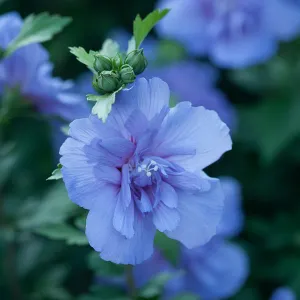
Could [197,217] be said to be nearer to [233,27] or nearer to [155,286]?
[155,286]

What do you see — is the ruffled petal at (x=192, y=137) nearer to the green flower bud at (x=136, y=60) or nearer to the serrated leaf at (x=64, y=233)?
the green flower bud at (x=136, y=60)

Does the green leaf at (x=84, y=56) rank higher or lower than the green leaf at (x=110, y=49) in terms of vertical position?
higher

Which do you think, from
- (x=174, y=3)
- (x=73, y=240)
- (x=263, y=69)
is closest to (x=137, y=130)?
(x=73, y=240)

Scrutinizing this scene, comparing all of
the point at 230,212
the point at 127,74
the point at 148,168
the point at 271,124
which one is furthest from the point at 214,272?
the point at 127,74

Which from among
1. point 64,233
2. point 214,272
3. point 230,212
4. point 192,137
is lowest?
point 214,272

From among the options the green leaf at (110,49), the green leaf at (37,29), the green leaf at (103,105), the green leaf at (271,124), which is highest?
the green leaf at (103,105)

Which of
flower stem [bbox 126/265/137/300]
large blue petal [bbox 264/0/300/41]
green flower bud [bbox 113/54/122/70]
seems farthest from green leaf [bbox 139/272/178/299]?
large blue petal [bbox 264/0/300/41]

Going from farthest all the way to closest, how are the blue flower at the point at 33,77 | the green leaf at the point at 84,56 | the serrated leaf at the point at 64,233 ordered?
the blue flower at the point at 33,77
the serrated leaf at the point at 64,233
the green leaf at the point at 84,56

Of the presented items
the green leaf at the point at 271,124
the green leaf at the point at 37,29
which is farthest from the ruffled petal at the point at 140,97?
the green leaf at the point at 271,124
